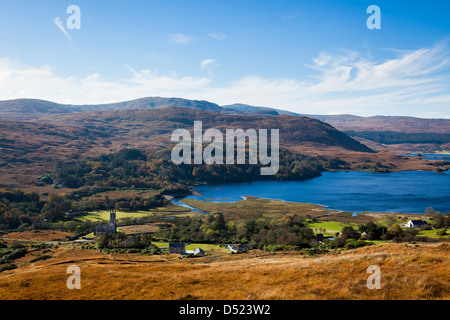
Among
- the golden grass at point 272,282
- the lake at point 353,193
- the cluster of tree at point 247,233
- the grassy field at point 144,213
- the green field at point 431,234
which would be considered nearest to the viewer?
the golden grass at point 272,282

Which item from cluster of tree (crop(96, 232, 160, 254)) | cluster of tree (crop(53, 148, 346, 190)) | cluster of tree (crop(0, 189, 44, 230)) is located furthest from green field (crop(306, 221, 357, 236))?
cluster of tree (crop(53, 148, 346, 190))

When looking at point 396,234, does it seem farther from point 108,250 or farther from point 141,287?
point 108,250

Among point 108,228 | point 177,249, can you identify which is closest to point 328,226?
point 177,249

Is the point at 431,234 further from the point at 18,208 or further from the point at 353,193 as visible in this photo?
the point at 18,208

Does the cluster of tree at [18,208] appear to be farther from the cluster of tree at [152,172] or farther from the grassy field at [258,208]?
the grassy field at [258,208]

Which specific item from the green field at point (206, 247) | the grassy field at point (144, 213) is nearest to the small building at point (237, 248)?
the green field at point (206, 247)

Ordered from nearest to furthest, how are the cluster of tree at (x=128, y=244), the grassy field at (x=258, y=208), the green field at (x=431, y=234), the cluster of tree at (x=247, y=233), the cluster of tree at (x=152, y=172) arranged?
the green field at (x=431, y=234) → the cluster of tree at (x=128, y=244) → the cluster of tree at (x=247, y=233) → the grassy field at (x=258, y=208) → the cluster of tree at (x=152, y=172)
